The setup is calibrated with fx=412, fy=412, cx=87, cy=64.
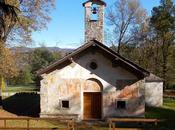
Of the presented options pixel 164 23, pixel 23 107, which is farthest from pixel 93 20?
pixel 164 23

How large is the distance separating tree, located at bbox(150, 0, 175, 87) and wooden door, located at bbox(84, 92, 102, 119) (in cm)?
3672

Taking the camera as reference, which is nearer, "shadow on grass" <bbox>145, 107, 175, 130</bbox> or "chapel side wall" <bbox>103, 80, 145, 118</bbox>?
"shadow on grass" <bbox>145, 107, 175, 130</bbox>

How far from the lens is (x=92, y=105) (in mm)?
33312

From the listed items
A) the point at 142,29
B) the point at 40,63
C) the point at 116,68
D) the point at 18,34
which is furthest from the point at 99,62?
the point at 40,63

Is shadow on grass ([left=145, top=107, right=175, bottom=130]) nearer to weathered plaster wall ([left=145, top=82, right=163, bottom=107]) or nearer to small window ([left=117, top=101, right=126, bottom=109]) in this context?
small window ([left=117, top=101, right=126, bottom=109])

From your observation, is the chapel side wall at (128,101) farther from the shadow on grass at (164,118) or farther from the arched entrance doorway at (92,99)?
the shadow on grass at (164,118)

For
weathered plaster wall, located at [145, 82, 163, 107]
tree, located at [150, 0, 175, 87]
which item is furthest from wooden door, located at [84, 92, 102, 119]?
tree, located at [150, 0, 175, 87]

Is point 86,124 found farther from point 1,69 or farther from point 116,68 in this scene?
point 1,69

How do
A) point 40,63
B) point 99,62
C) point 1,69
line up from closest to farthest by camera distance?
point 99,62 < point 1,69 < point 40,63

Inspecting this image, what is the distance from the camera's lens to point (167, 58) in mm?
71938

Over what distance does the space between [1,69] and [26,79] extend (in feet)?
289

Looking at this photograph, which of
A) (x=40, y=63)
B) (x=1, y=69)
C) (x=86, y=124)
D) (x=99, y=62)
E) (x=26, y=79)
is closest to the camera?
(x=86, y=124)

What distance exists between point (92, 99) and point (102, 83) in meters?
1.56

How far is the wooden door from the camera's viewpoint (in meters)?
33.2
